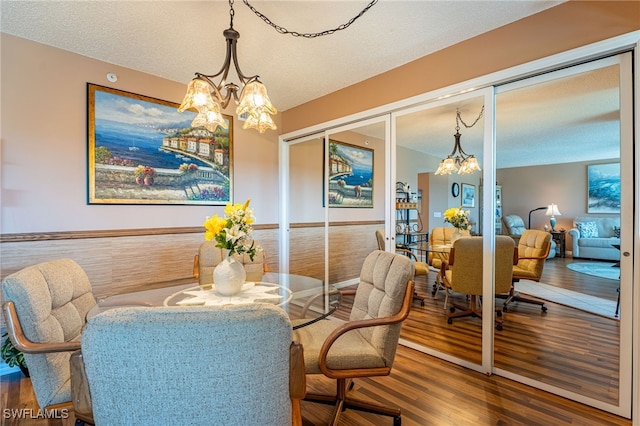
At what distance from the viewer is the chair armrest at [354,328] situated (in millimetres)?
1481

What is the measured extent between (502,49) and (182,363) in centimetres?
274

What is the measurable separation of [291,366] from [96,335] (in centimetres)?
51

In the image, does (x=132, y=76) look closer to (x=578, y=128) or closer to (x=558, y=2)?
(x=558, y=2)

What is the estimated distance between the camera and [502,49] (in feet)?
7.18

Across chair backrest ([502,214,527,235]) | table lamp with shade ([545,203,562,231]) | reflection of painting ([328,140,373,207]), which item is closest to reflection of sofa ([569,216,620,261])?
table lamp with shade ([545,203,562,231])

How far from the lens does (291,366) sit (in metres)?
0.85

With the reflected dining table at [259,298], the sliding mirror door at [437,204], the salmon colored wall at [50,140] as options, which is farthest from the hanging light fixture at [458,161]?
the salmon colored wall at [50,140]

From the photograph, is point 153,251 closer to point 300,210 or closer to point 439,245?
point 300,210

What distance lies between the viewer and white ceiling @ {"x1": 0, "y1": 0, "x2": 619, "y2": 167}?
1994 millimetres

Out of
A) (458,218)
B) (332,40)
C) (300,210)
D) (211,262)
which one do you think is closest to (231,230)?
(211,262)

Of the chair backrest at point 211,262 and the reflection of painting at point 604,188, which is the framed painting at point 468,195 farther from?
the chair backrest at point 211,262

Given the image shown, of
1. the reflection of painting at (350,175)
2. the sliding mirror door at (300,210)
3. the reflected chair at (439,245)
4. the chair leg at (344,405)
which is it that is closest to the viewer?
the chair leg at (344,405)

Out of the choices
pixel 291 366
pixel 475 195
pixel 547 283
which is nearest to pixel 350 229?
pixel 475 195

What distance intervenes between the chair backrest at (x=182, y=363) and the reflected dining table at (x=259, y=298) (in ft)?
2.16
